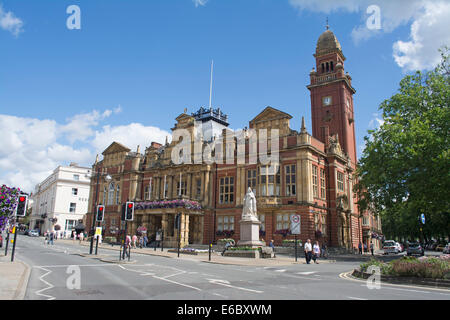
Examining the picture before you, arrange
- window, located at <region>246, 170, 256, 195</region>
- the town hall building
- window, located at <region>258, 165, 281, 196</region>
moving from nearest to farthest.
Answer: the town hall building
window, located at <region>258, 165, 281, 196</region>
window, located at <region>246, 170, 256, 195</region>

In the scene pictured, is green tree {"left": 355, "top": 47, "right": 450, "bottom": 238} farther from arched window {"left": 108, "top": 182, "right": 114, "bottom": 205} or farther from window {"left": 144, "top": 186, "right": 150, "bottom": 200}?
arched window {"left": 108, "top": 182, "right": 114, "bottom": 205}

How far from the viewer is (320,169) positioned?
4075cm

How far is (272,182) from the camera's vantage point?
1556 inches

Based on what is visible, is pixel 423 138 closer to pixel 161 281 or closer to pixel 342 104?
pixel 342 104

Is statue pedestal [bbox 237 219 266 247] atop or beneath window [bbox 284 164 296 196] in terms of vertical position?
beneath

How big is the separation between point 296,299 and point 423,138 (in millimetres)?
25600

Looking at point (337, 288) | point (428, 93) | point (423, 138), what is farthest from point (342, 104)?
point (337, 288)

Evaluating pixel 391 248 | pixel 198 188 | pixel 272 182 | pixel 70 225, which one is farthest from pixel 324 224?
pixel 70 225

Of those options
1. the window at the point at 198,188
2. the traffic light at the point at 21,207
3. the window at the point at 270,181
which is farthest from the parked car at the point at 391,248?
the traffic light at the point at 21,207

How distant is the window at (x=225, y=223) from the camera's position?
42.9 metres

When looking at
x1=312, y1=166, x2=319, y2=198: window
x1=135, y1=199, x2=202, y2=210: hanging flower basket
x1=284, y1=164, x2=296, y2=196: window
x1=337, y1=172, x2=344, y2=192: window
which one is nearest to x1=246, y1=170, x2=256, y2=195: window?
x1=284, y1=164, x2=296, y2=196: window

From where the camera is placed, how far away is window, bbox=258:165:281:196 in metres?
39.2

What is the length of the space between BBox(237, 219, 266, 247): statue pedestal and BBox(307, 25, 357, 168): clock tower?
20.1m

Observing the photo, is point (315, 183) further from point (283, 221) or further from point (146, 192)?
point (146, 192)
